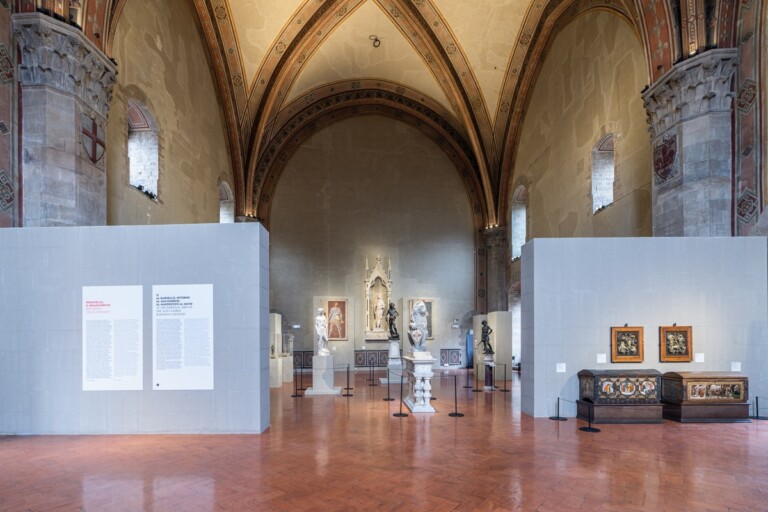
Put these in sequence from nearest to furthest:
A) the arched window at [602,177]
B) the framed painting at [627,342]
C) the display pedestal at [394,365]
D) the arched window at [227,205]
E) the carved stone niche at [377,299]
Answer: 1. the framed painting at [627,342]
2. the arched window at [602,177]
3. the display pedestal at [394,365]
4. the arched window at [227,205]
5. the carved stone niche at [377,299]

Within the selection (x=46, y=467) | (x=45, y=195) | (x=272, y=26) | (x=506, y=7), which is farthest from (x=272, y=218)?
(x=46, y=467)

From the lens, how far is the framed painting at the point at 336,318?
70.7 ft

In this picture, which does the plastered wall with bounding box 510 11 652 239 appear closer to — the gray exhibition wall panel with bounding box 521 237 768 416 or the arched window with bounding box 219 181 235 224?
the gray exhibition wall panel with bounding box 521 237 768 416

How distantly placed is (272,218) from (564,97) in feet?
41.2

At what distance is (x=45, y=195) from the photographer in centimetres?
897

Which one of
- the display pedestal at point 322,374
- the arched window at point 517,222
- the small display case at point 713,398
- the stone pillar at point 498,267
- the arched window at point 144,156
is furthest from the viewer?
the stone pillar at point 498,267

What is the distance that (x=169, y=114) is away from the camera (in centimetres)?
1392

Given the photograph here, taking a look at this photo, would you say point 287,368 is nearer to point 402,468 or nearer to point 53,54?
point 53,54

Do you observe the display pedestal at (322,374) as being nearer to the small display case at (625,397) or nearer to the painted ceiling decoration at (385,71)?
the small display case at (625,397)

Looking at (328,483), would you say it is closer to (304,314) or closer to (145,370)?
(145,370)

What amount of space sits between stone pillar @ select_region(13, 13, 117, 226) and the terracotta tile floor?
3.83 m

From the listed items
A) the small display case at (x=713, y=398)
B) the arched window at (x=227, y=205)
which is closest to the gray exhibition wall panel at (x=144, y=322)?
the small display case at (x=713, y=398)

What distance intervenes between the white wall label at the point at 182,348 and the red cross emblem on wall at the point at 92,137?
11.5 feet

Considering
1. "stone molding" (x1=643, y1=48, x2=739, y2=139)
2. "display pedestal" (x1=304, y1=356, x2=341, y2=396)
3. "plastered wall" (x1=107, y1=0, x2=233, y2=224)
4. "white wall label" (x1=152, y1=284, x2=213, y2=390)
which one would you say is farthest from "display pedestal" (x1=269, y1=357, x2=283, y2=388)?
"stone molding" (x1=643, y1=48, x2=739, y2=139)
